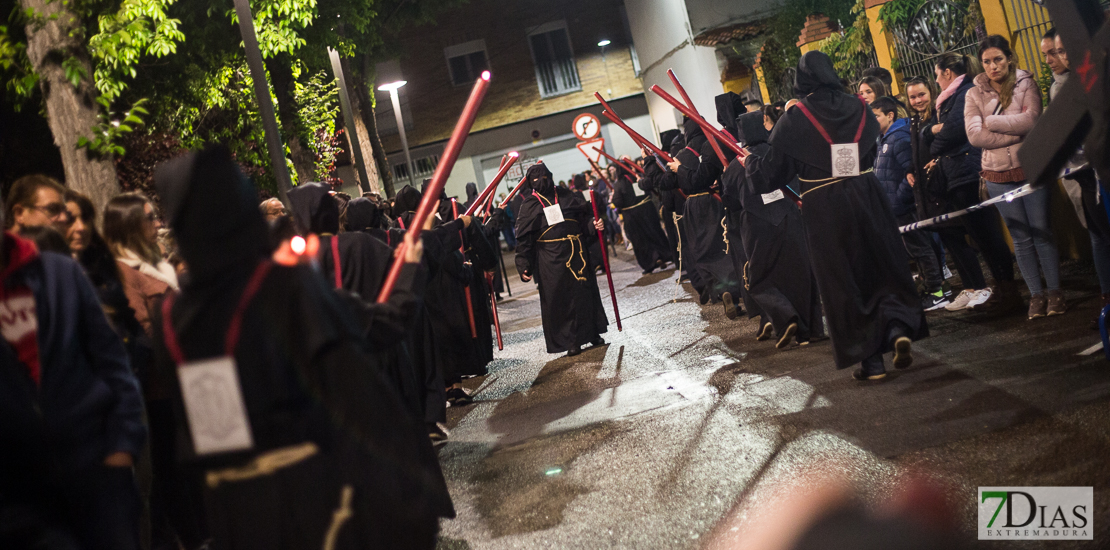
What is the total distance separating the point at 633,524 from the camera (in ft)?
14.3

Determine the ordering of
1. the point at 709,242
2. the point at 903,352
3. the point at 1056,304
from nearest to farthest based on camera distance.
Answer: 1. the point at 903,352
2. the point at 1056,304
3. the point at 709,242

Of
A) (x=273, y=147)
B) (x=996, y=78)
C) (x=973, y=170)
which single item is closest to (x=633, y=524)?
(x=996, y=78)

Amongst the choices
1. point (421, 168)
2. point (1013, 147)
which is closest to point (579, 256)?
point (1013, 147)

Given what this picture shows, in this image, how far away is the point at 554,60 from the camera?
39906mm

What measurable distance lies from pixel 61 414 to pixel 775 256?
6.15 metres

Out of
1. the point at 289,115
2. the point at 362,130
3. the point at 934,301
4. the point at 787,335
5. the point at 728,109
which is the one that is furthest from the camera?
the point at 362,130

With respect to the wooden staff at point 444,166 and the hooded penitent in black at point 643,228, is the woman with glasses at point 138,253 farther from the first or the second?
the hooded penitent in black at point 643,228

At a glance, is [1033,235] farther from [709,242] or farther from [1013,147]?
[709,242]

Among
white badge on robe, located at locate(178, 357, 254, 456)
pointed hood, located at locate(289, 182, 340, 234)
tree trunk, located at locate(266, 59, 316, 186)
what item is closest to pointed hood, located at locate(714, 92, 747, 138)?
pointed hood, located at locate(289, 182, 340, 234)

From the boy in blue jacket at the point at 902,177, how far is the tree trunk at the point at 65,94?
745 cm

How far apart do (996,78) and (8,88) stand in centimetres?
951

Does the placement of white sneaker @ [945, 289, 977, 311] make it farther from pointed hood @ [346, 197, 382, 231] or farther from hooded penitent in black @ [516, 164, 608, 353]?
pointed hood @ [346, 197, 382, 231]

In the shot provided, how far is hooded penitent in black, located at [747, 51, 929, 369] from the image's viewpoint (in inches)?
231

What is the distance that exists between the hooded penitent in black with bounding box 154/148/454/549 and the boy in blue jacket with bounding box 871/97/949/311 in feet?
22.8
